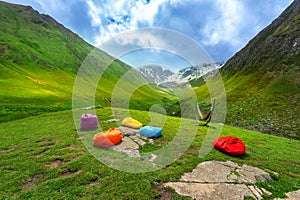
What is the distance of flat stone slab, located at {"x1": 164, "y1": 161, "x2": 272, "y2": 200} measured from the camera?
10.1 metres

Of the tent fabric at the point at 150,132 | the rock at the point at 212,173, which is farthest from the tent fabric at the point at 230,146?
the tent fabric at the point at 150,132

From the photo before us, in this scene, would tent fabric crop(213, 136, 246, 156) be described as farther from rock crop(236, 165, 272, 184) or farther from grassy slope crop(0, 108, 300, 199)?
rock crop(236, 165, 272, 184)

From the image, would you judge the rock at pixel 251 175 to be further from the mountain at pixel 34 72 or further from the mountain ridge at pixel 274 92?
the mountain at pixel 34 72

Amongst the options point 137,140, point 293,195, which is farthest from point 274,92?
point 293,195

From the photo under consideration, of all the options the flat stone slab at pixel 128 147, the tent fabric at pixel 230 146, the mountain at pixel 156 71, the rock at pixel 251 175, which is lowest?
the flat stone slab at pixel 128 147

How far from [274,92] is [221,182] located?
2673 inches

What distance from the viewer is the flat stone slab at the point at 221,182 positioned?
10.1m

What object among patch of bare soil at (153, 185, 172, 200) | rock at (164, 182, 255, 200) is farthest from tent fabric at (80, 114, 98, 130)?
rock at (164, 182, 255, 200)

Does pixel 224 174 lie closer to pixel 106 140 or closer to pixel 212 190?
A: pixel 212 190

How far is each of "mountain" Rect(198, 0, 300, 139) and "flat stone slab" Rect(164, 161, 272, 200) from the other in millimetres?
31491

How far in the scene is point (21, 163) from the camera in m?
13.1

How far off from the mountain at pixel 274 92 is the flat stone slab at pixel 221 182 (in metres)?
31.5

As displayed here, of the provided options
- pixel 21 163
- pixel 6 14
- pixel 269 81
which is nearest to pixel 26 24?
pixel 6 14

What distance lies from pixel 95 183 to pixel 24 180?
404cm
